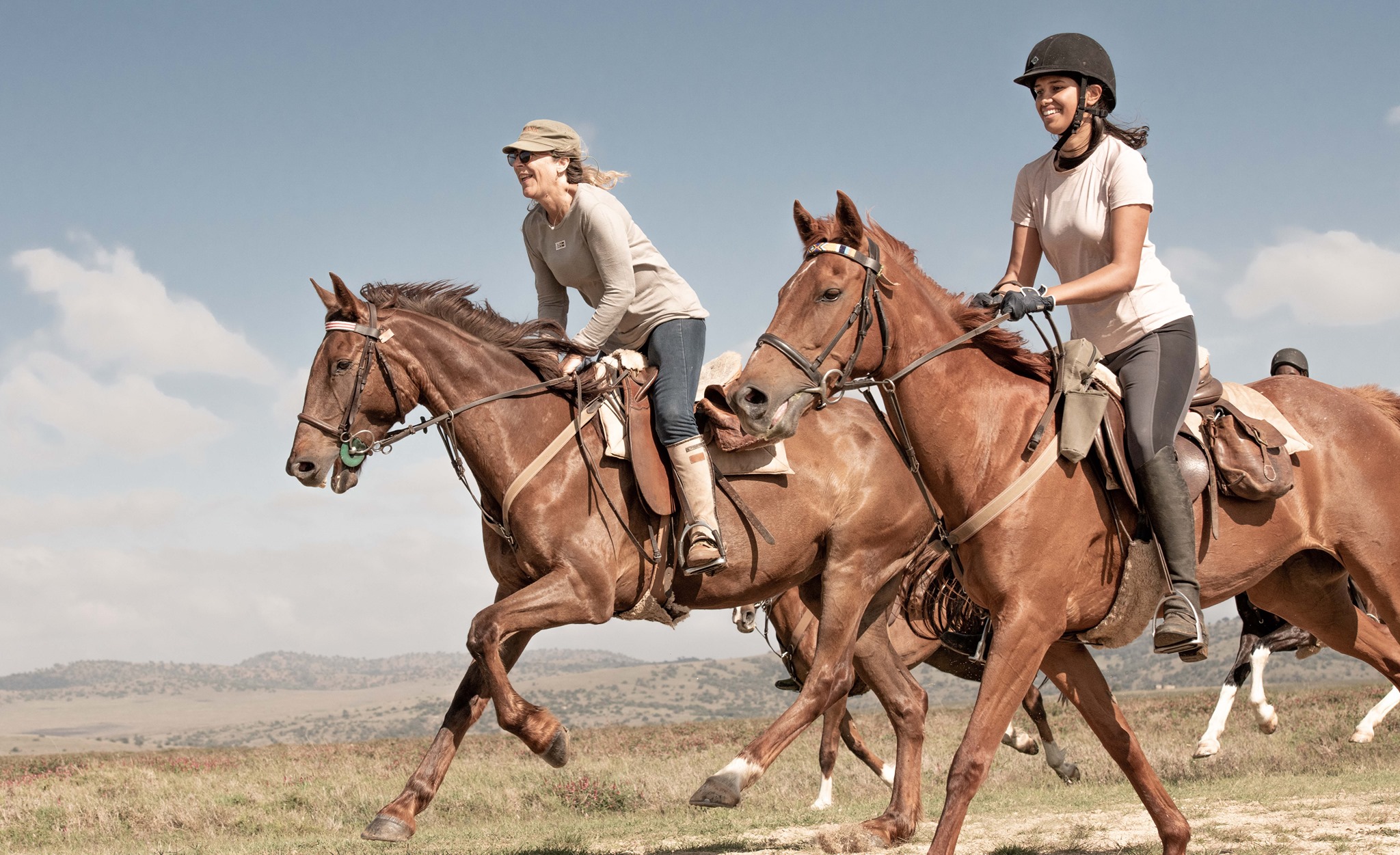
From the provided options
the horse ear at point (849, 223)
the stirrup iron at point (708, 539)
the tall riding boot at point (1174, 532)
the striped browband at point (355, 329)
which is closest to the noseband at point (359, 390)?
the striped browband at point (355, 329)

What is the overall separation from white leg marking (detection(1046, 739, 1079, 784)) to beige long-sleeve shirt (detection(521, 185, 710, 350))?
24.7ft

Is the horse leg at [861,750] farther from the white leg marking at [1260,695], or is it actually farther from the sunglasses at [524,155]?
the sunglasses at [524,155]

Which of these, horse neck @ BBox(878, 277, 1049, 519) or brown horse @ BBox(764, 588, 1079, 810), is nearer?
horse neck @ BBox(878, 277, 1049, 519)

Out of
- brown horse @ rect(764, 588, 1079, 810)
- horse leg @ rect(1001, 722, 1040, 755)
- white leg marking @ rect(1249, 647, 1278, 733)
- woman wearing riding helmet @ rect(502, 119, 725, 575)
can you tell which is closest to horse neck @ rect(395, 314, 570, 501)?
woman wearing riding helmet @ rect(502, 119, 725, 575)

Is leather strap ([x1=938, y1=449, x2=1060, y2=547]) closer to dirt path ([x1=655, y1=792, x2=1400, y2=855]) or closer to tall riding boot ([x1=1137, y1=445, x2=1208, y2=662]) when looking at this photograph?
tall riding boot ([x1=1137, y1=445, x2=1208, y2=662])

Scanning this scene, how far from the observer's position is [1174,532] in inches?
211

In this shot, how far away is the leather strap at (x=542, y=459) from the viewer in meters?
6.79

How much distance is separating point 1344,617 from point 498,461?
16.7 ft

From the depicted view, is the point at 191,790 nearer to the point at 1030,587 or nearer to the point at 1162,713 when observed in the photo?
the point at 1030,587

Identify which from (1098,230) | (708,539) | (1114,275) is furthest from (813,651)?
(1114,275)

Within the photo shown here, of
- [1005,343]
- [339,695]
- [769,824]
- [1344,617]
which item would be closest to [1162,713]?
[769,824]

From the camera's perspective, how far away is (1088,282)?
5.27 metres

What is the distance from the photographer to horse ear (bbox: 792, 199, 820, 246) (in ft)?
17.5

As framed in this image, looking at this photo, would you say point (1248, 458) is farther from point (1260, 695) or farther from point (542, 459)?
point (1260, 695)
